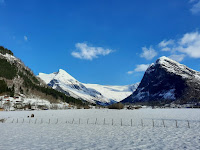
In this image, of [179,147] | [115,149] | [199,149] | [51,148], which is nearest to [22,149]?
[51,148]

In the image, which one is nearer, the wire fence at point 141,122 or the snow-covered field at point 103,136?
the snow-covered field at point 103,136

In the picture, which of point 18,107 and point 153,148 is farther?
point 18,107

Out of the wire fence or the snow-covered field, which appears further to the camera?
the wire fence

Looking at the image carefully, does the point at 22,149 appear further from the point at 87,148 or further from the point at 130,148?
the point at 130,148

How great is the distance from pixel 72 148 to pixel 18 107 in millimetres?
199036

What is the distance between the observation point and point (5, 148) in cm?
2592

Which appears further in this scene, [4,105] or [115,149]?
[4,105]

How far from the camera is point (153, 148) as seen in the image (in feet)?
82.4

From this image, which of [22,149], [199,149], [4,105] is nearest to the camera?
[199,149]

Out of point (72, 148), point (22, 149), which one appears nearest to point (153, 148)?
point (72, 148)

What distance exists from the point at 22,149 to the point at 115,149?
1421 cm

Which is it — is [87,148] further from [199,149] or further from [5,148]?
[199,149]

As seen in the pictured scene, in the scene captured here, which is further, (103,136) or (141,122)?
(141,122)

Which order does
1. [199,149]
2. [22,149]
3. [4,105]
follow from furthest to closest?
[4,105] → [22,149] → [199,149]
